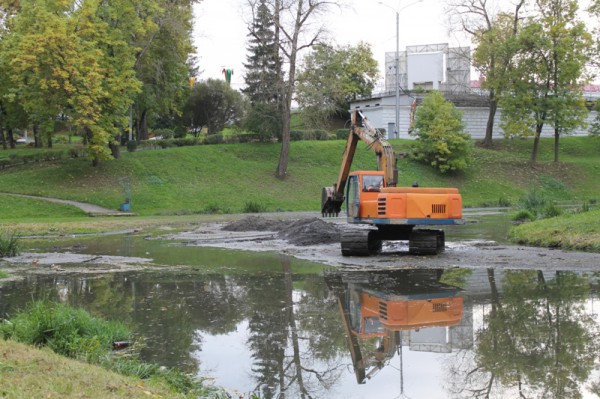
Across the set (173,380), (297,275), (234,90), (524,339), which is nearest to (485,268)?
(297,275)

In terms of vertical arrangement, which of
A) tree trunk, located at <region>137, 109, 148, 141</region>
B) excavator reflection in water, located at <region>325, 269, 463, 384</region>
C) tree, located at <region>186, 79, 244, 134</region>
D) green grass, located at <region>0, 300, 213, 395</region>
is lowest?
excavator reflection in water, located at <region>325, 269, 463, 384</region>

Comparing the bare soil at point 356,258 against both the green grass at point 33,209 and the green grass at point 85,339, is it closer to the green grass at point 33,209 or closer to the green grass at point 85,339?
the green grass at point 85,339

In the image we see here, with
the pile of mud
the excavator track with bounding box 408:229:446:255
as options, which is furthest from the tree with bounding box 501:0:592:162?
the excavator track with bounding box 408:229:446:255

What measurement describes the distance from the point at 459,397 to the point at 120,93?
4434cm

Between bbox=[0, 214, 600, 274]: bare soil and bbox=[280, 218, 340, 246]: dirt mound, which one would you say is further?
bbox=[280, 218, 340, 246]: dirt mound

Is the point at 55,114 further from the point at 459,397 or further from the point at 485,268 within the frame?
the point at 459,397

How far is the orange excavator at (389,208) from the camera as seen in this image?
61.6 ft

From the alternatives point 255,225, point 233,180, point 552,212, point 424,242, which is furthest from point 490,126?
point 424,242

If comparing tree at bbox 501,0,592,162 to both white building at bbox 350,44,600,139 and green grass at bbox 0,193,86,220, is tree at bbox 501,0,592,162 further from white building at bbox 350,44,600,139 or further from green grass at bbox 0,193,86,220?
green grass at bbox 0,193,86,220

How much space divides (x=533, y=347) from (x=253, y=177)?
46.3 m

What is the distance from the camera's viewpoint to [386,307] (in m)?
11.9

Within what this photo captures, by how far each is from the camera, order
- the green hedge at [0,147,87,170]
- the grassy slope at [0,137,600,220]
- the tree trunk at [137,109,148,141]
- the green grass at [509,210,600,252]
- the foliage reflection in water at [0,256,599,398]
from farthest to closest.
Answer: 1. the tree trunk at [137,109,148,141]
2. the green hedge at [0,147,87,170]
3. the grassy slope at [0,137,600,220]
4. the green grass at [509,210,600,252]
5. the foliage reflection in water at [0,256,599,398]

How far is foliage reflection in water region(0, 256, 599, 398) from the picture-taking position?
7.79m

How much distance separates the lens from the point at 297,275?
16.2 meters
